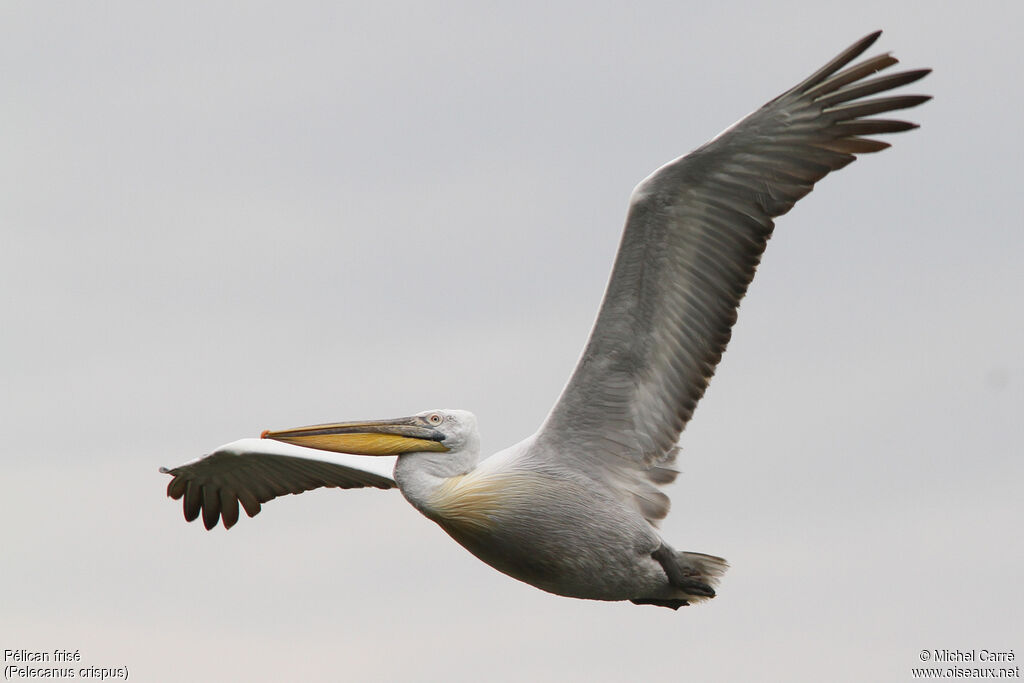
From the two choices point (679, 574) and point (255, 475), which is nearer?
point (679, 574)

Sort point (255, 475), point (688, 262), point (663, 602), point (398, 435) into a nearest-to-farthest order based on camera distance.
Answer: point (688, 262) < point (398, 435) < point (663, 602) < point (255, 475)

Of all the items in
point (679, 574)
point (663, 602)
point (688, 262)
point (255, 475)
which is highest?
point (688, 262)

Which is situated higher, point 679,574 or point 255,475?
point 255,475

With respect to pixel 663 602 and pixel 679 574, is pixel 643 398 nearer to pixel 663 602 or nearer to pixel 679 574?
pixel 679 574

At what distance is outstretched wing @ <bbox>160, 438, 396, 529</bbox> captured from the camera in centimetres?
1366

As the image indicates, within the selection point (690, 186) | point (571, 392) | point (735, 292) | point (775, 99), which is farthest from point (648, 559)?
point (775, 99)

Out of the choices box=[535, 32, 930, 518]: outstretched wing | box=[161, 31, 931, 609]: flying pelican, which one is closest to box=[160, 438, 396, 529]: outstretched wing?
box=[161, 31, 931, 609]: flying pelican

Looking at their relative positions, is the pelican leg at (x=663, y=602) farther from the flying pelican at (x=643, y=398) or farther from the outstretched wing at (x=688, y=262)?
the outstretched wing at (x=688, y=262)

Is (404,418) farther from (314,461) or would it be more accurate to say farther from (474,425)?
(314,461)

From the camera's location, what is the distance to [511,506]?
11648 mm

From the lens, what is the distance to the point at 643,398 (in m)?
12.0

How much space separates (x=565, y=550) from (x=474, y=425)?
1224 millimetres

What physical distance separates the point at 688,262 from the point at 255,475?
17.4 ft

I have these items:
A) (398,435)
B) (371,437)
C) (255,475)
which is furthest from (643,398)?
(255,475)
